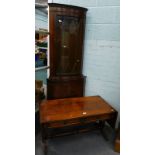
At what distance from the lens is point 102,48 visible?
2.36 meters

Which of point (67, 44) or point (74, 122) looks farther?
point (67, 44)

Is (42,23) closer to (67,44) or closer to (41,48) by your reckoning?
(41,48)

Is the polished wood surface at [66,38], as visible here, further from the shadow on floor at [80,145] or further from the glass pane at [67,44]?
the shadow on floor at [80,145]

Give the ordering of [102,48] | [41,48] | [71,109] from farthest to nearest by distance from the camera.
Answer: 1. [41,48]
2. [102,48]
3. [71,109]

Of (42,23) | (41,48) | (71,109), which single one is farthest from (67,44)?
(71,109)

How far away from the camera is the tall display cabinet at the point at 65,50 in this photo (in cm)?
211

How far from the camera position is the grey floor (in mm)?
1933

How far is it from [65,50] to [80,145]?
1.24 meters

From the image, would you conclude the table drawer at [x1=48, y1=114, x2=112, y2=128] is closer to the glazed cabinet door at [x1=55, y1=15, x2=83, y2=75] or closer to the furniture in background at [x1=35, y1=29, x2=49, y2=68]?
the glazed cabinet door at [x1=55, y1=15, x2=83, y2=75]

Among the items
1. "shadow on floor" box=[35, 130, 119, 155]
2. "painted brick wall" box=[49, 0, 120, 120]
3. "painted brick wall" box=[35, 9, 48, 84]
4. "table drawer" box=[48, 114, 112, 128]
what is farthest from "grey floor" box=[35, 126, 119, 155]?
"painted brick wall" box=[35, 9, 48, 84]

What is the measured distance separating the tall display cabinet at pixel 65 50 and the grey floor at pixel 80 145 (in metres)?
0.58

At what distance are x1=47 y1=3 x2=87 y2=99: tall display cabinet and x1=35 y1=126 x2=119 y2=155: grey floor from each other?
579 millimetres
